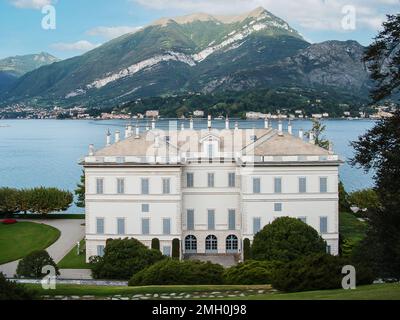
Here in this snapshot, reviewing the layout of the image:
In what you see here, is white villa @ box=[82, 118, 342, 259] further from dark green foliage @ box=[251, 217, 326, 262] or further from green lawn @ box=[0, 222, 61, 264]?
green lawn @ box=[0, 222, 61, 264]

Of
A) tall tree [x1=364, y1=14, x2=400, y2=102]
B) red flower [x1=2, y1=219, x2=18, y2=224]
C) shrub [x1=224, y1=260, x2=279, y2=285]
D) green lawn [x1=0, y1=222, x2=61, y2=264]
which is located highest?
tall tree [x1=364, y1=14, x2=400, y2=102]

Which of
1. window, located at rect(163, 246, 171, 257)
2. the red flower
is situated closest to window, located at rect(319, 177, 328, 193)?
window, located at rect(163, 246, 171, 257)

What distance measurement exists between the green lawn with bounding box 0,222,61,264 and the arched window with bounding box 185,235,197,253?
7.57 metres

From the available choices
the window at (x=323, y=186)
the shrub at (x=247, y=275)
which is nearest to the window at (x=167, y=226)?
the window at (x=323, y=186)

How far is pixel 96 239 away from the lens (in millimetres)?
34594

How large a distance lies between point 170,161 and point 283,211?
6.16 m

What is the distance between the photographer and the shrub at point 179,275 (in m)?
23.6

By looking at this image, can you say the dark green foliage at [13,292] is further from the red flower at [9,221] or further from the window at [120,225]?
the red flower at [9,221]

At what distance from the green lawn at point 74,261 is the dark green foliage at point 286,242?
8286 millimetres

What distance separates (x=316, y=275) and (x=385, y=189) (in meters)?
3.02

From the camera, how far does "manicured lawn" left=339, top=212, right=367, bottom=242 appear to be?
37831mm

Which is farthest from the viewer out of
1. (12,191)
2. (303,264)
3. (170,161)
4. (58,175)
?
(58,175)
